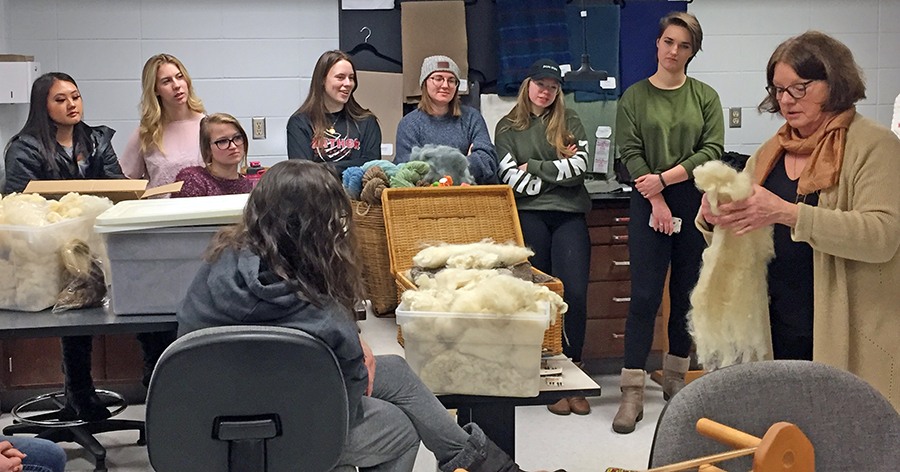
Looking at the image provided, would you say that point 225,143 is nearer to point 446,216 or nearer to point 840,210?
point 446,216

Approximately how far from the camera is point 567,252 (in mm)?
3244

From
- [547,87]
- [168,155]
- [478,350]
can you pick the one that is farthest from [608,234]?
[478,350]

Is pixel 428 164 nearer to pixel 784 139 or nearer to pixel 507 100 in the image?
→ pixel 784 139

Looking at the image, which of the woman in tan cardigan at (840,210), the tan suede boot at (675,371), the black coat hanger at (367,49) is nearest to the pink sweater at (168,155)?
the black coat hanger at (367,49)

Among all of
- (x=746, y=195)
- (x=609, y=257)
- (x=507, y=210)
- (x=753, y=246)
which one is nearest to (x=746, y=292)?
(x=753, y=246)

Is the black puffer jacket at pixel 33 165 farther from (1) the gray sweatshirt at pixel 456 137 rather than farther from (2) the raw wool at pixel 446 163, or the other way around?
(2) the raw wool at pixel 446 163

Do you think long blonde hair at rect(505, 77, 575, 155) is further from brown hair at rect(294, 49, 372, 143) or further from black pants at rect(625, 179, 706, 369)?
brown hair at rect(294, 49, 372, 143)

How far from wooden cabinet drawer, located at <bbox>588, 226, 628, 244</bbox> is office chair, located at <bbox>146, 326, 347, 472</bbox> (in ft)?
8.39

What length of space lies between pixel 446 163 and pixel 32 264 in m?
1.37

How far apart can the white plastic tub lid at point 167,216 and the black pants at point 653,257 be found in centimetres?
165

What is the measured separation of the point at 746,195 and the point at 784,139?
254 millimetres

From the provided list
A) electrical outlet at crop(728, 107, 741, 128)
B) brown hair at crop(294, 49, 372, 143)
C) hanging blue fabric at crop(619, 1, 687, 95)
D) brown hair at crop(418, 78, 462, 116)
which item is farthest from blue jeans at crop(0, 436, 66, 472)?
electrical outlet at crop(728, 107, 741, 128)

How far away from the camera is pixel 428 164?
2734mm

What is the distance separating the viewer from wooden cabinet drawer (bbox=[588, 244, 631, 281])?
3.88 meters
